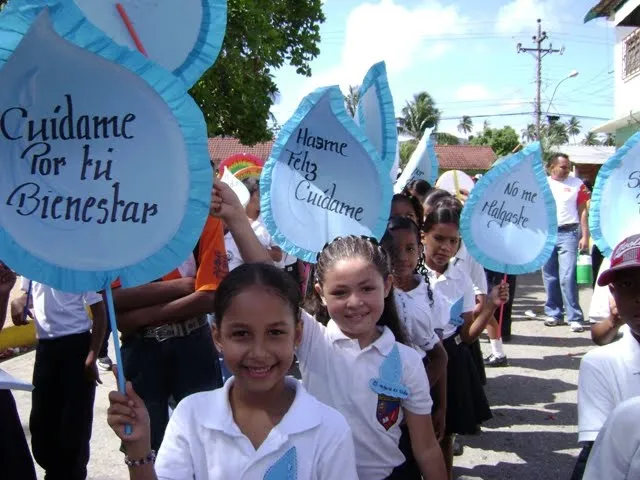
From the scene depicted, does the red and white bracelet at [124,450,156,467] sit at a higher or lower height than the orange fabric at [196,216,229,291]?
lower

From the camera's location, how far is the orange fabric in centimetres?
256

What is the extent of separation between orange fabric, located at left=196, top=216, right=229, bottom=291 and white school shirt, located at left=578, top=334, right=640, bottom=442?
1.39 m

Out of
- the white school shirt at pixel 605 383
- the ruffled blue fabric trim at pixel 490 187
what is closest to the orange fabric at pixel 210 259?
the ruffled blue fabric trim at pixel 490 187

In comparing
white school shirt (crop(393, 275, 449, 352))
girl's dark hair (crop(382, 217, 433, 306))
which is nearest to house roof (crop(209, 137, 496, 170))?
girl's dark hair (crop(382, 217, 433, 306))

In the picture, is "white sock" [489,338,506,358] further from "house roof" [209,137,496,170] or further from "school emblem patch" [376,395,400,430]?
"house roof" [209,137,496,170]

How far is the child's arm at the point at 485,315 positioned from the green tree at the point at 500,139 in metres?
44.7

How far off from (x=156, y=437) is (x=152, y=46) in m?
1.52

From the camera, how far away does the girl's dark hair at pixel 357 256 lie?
2.08 meters

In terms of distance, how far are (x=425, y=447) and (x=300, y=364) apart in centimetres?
48

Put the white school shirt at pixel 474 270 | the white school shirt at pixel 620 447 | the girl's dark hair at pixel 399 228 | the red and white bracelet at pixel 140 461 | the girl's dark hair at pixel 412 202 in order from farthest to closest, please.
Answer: the white school shirt at pixel 474 270 < the girl's dark hair at pixel 412 202 < the girl's dark hair at pixel 399 228 < the red and white bracelet at pixel 140 461 < the white school shirt at pixel 620 447

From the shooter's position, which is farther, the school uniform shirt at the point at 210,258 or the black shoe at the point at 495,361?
the black shoe at the point at 495,361

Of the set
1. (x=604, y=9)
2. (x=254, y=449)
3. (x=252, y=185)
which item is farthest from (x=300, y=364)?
(x=604, y=9)

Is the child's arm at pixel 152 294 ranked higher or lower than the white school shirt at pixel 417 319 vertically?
higher

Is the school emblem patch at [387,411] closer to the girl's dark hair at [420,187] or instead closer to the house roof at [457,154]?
the girl's dark hair at [420,187]
